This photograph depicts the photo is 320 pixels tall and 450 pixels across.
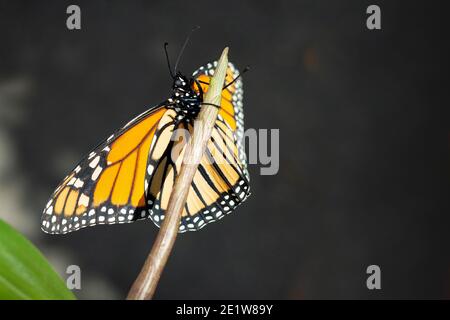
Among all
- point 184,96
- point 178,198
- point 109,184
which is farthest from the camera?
point 109,184

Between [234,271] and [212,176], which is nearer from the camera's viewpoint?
[212,176]

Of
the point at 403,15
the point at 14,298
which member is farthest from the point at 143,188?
the point at 403,15

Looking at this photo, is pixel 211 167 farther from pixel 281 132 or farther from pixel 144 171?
pixel 281 132

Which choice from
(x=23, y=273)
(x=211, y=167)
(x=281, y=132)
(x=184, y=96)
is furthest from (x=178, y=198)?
(x=281, y=132)

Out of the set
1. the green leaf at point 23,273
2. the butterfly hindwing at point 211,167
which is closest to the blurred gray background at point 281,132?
the butterfly hindwing at point 211,167

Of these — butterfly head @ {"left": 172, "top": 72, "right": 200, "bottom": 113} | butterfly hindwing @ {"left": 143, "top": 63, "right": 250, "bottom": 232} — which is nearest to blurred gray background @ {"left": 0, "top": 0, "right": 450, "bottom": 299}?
butterfly hindwing @ {"left": 143, "top": 63, "right": 250, "bottom": 232}
